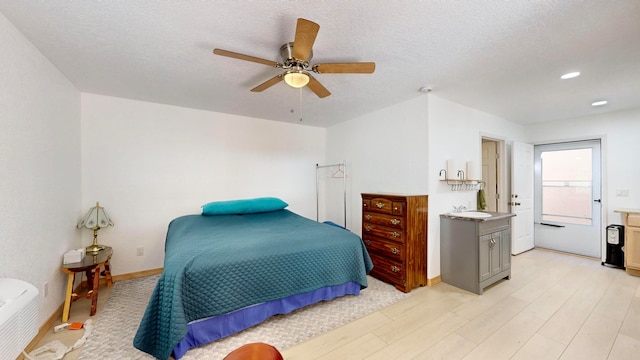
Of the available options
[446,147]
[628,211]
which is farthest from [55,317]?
[628,211]

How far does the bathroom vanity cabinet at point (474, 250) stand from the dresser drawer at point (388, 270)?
71 cm

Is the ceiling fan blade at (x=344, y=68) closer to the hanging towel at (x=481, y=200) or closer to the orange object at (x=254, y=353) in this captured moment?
the orange object at (x=254, y=353)

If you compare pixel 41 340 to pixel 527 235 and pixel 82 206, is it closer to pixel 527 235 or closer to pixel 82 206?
pixel 82 206

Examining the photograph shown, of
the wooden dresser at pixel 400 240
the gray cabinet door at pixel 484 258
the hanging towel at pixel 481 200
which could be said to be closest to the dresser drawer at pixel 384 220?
the wooden dresser at pixel 400 240

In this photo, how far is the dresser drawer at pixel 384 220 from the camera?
110 inches

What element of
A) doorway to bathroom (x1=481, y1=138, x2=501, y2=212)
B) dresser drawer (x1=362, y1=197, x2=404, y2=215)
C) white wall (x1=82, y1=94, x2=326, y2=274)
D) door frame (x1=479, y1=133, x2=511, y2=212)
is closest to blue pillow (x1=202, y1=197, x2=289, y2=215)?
white wall (x1=82, y1=94, x2=326, y2=274)

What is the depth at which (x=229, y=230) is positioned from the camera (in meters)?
2.61

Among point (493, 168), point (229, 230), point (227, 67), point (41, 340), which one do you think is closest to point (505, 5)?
point (227, 67)

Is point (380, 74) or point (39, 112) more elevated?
point (380, 74)

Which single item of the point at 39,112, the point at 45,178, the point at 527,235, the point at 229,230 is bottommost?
the point at 527,235

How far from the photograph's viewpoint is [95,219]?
2.80 m

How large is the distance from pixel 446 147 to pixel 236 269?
9.57 ft

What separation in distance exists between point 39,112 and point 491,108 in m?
5.25

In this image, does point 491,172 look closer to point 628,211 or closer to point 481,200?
point 481,200
